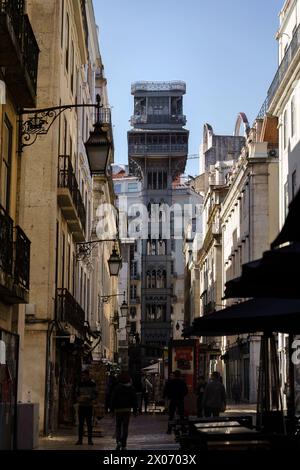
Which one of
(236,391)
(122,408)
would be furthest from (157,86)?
(122,408)

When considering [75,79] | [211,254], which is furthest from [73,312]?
[211,254]

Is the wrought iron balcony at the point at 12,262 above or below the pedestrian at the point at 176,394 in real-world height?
above

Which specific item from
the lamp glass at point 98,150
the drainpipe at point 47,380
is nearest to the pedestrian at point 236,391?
the drainpipe at point 47,380

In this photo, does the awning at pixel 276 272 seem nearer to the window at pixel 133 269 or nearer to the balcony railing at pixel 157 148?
the window at pixel 133 269

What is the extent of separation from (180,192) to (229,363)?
87.6 meters

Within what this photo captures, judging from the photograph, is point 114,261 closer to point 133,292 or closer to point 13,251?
point 13,251

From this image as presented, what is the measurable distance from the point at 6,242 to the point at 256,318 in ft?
14.3

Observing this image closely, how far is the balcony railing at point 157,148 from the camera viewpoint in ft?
485

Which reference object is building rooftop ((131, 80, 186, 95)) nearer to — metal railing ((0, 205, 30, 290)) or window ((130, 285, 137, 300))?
window ((130, 285, 137, 300))

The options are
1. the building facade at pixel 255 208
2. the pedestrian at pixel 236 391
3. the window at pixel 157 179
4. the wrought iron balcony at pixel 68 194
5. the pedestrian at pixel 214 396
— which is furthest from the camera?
the window at pixel 157 179

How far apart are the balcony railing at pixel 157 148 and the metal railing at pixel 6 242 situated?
5205 inches

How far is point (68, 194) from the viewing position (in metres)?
26.3

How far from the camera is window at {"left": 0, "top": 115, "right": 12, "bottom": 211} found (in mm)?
15953

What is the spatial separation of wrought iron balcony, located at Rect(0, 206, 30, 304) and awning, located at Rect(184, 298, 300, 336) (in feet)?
9.86
